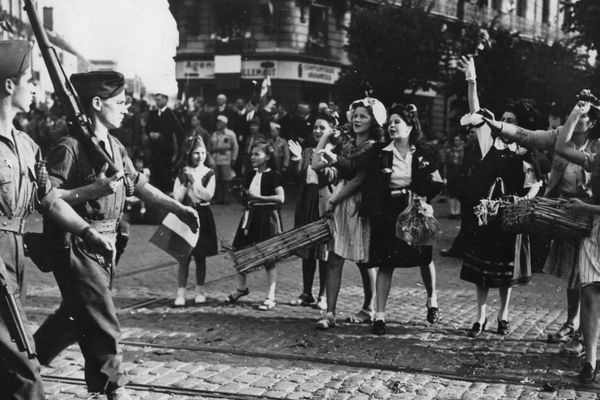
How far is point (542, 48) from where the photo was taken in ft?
73.0

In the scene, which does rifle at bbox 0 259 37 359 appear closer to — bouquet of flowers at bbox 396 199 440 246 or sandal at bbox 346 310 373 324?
bouquet of flowers at bbox 396 199 440 246

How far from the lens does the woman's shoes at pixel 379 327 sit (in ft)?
22.5

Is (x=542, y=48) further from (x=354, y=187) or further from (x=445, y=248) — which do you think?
(x=354, y=187)

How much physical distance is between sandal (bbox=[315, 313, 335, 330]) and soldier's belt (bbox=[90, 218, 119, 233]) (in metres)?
2.81

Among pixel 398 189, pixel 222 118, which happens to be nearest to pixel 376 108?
pixel 398 189

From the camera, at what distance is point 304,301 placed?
8.20m

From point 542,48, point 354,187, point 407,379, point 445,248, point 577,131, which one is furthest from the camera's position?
point 542,48

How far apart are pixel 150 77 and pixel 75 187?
278cm

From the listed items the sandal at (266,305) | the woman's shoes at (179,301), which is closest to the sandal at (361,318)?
the sandal at (266,305)

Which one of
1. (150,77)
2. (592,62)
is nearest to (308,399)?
(150,77)

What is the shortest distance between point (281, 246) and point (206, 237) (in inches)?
44.8

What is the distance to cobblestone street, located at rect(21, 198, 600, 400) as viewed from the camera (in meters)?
5.27

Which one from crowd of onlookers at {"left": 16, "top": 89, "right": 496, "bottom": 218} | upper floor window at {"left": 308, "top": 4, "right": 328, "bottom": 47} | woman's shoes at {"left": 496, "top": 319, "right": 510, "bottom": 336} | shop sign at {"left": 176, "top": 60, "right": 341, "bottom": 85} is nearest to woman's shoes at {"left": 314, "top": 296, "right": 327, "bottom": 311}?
woman's shoes at {"left": 496, "top": 319, "right": 510, "bottom": 336}

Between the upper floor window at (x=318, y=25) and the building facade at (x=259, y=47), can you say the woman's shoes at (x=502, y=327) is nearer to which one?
the building facade at (x=259, y=47)
